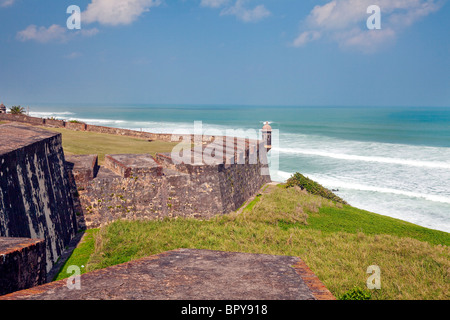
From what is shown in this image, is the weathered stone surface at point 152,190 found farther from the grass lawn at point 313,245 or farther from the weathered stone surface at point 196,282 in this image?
the weathered stone surface at point 196,282

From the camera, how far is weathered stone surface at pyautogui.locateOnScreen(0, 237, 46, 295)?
3.84 m

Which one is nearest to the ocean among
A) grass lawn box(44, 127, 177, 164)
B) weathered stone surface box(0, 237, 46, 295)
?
grass lawn box(44, 127, 177, 164)

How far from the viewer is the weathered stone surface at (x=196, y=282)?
2.82 m

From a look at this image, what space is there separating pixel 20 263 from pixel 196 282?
2.52m

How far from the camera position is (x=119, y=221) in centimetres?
1073

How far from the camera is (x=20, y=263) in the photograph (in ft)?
13.4

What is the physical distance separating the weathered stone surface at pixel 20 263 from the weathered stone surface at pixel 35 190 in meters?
1.87

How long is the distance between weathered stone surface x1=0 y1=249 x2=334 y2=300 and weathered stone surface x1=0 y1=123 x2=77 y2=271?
12.5 ft

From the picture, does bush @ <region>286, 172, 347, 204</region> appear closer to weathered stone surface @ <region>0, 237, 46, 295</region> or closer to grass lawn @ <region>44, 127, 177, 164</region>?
grass lawn @ <region>44, 127, 177, 164</region>

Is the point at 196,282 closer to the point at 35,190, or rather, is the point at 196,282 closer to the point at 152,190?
the point at 35,190

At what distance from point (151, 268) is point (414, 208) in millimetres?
21756

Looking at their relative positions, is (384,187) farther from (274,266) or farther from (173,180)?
(274,266)

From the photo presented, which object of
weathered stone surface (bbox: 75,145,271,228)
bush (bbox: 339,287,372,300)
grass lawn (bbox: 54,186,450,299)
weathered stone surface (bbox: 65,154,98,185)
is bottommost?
grass lawn (bbox: 54,186,450,299)
